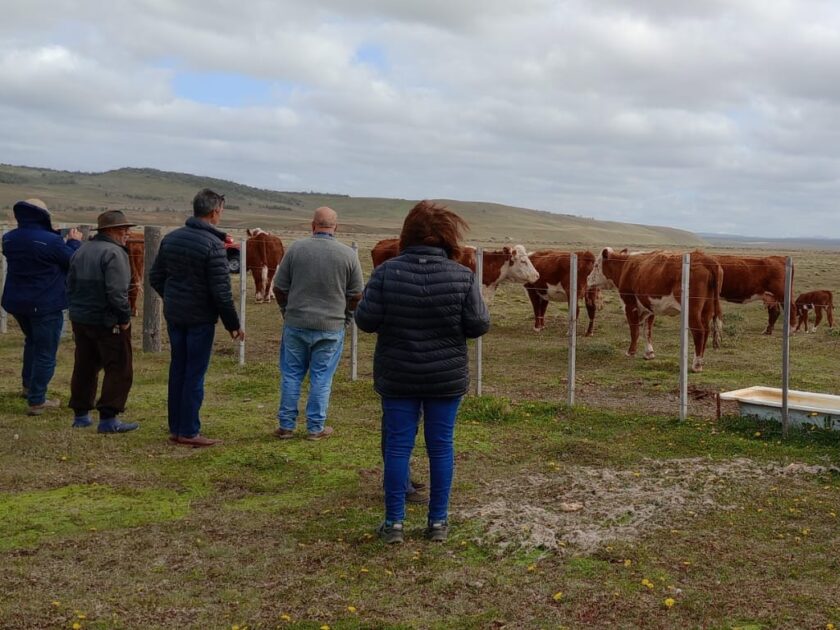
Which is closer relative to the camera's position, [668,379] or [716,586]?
[716,586]

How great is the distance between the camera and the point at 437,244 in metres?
5.62

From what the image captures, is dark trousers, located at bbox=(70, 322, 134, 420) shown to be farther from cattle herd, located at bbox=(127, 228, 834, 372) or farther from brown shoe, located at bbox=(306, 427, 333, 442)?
cattle herd, located at bbox=(127, 228, 834, 372)

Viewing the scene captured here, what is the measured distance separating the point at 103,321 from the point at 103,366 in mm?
539

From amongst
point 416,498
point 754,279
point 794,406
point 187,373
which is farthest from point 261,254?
point 416,498

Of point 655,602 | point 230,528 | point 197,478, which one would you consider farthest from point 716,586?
point 197,478

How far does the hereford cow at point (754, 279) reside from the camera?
17125 millimetres

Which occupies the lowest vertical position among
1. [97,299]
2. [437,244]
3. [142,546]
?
[142,546]

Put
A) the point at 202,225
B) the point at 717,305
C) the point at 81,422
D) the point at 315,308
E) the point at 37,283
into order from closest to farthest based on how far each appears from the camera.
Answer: the point at 202,225, the point at 315,308, the point at 81,422, the point at 37,283, the point at 717,305

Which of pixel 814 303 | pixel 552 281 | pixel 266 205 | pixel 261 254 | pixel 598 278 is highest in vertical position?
pixel 266 205

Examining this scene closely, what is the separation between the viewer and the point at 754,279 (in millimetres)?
17219

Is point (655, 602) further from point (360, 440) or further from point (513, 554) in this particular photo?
point (360, 440)

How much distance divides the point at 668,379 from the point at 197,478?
760 cm

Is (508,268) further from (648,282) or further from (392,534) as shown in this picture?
(392,534)

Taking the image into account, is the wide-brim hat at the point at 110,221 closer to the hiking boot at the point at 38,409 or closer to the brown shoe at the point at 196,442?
the brown shoe at the point at 196,442
